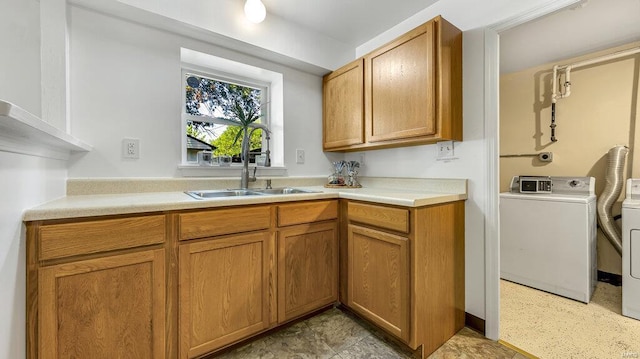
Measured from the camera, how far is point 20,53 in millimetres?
1160

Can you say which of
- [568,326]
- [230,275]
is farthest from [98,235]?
[568,326]

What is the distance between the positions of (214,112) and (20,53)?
108 cm

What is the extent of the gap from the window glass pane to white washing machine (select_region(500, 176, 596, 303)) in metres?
2.45

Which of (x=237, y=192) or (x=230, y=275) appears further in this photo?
(x=237, y=192)

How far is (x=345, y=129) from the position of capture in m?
2.23

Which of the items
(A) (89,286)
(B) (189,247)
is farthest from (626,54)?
(A) (89,286)

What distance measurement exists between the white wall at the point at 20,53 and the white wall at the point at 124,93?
21cm

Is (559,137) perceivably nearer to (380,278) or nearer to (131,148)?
(380,278)

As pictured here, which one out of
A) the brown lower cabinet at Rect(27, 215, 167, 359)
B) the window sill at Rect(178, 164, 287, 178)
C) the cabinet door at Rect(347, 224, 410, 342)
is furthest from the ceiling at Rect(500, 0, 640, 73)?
the brown lower cabinet at Rect(27, 215, 167, 359)

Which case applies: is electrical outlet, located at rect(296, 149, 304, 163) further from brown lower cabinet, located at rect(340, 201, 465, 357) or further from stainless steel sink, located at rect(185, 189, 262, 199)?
brown lower cabinet, located at rect(340, 201, 465, 357)

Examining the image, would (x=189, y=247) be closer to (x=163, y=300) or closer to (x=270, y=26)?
(x=163, y=300)

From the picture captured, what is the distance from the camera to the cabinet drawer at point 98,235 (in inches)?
38.2

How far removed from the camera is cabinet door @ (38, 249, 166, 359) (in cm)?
98

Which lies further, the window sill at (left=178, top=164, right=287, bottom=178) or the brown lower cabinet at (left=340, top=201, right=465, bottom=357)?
the window sill at (left=178, top=164, right=287, bottom=178)
